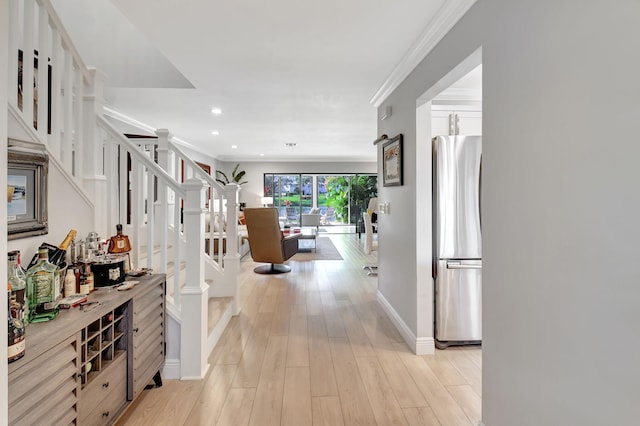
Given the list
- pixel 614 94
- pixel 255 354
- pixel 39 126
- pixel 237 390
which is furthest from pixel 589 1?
pixel 255 354

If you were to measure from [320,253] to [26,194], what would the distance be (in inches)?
233

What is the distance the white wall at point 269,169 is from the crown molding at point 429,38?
760 cm

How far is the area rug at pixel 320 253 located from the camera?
Result: 6684 mm

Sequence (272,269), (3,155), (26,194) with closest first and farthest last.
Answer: (3,155)
(26,194)
(272,269)

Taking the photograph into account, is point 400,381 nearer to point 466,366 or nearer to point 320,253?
point 466,366

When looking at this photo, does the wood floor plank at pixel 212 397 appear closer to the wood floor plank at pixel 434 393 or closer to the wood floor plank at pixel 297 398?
the wood floor plank at pixel 297 398

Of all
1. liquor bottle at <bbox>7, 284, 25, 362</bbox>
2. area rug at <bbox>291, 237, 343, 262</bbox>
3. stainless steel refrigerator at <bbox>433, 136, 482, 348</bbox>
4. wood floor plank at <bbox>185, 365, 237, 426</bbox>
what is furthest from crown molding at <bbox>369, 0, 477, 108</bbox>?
area rug at <bbox>291, 237, 343, 262</bbox>

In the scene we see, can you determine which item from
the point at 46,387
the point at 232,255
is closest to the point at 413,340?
the point at 232,255

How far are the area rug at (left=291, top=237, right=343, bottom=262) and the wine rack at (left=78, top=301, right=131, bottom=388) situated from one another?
15.7 feet

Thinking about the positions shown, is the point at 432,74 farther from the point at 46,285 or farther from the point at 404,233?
the point at 46,285

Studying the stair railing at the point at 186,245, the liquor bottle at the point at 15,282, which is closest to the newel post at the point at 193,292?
the stair railing at the point at 186,245

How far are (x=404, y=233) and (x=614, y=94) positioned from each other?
211 cm

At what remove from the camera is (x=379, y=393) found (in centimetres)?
216

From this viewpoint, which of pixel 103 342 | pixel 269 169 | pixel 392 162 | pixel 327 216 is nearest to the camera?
pixel 103 342
